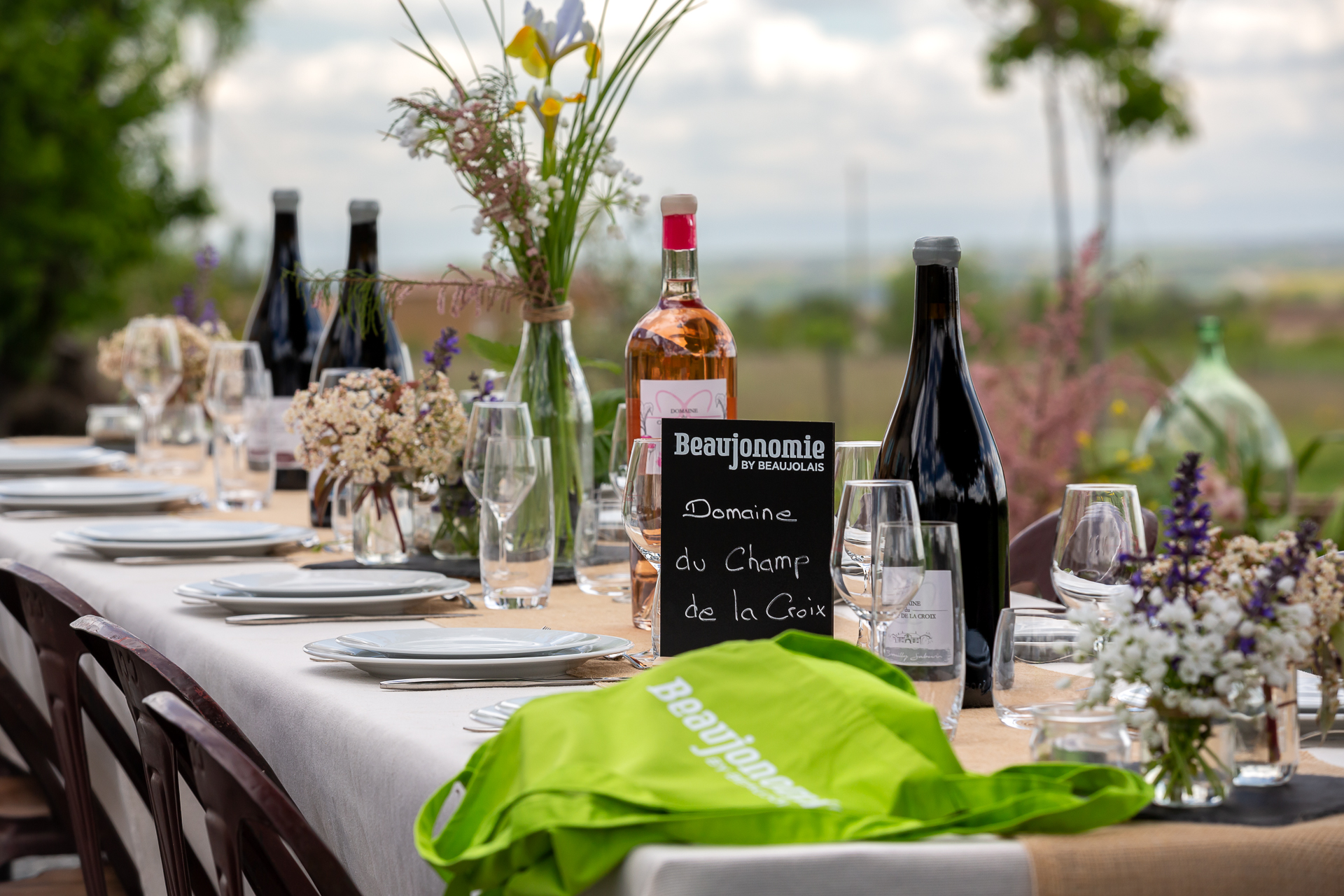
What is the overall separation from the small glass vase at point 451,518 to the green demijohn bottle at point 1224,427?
2.62 metres

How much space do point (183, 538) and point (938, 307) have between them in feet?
4.08

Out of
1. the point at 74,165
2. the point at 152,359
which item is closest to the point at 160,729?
the point at 152,359

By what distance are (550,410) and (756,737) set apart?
3.41 ft

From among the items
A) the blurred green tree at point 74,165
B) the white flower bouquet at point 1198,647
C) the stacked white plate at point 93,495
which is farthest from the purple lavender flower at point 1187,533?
the blurred green tree at point 74,165

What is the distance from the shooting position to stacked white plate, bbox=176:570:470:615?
1.58 metres

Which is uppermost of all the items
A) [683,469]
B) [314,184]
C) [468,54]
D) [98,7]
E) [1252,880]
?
[98,7]

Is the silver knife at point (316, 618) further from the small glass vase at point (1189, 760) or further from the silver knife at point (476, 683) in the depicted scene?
the small glass vase at point (1189, 760)

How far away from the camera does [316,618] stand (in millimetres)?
1581

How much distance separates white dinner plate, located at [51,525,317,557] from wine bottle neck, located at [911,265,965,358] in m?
1.13

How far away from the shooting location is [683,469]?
48.8 inches

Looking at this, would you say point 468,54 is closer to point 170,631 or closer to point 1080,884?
point 170,631

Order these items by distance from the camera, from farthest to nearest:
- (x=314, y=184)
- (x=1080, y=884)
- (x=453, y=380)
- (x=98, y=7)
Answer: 1. (x=314, y=184)
2. (x=98, y=7)
3. (x=453, y=380)
4. (x=1080, y=884)

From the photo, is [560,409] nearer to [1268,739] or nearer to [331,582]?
[331,582]

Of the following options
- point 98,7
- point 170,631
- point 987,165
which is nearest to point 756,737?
point 170,631
